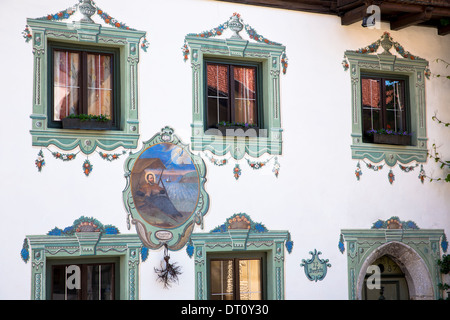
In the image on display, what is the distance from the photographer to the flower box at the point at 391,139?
1231 cm

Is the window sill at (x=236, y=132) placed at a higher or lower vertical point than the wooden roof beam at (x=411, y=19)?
lower

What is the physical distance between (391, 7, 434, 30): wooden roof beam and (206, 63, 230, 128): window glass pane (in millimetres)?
3184

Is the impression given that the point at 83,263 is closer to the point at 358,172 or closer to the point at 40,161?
the point at 40,161

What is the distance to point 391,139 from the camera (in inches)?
488

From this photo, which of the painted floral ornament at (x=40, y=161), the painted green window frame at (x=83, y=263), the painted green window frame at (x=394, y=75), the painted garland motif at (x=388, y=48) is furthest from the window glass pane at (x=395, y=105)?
the painted floral ornament at (x=40, y=161)

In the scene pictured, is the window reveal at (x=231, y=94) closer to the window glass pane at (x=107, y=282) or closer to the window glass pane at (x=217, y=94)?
the window glass pane at (x=217, y=94)

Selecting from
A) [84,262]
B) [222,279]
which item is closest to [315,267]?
[222,279]

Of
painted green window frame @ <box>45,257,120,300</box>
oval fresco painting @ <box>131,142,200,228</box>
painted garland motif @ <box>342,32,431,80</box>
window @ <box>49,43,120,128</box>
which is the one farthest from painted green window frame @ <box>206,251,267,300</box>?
painted garland motif @ <box>342,32,431,80</box>

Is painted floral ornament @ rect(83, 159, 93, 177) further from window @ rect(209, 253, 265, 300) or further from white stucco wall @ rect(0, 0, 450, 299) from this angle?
window @ rect(209, 253, 265, 300)

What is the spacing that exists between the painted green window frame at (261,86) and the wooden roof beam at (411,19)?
220 centimetres

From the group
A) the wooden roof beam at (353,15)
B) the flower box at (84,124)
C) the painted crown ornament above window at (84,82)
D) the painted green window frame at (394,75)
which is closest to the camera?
the painted crown ornament above window at (84,82)
